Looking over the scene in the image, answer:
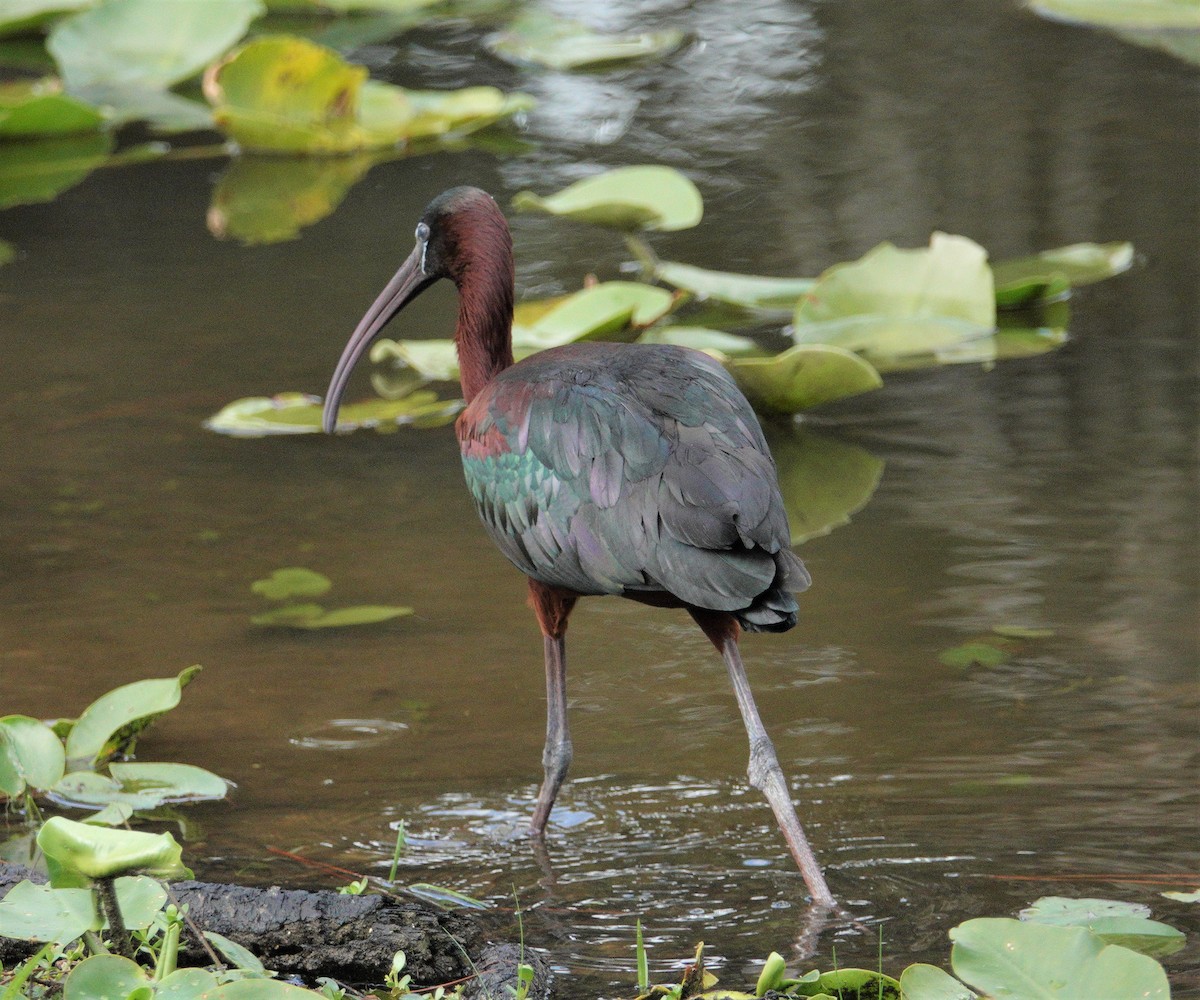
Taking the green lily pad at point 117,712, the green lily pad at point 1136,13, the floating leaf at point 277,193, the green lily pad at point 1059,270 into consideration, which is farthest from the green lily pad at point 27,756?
the green lily pad at point 1136,13

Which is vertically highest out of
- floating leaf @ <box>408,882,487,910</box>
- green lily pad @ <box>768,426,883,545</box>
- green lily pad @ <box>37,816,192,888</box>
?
green lily pad @ <box>37,816,192,888</box>

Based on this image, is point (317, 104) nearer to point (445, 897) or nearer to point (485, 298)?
point (485, 298)

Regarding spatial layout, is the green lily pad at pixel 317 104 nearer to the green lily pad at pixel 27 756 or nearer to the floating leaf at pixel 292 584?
the floating leaf at pixel 292 584

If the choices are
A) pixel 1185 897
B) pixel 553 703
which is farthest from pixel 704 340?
pixel 1185 897

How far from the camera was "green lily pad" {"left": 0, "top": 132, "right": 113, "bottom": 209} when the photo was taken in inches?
358

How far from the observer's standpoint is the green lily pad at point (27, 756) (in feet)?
12.7

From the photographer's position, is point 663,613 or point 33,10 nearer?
point 663,613

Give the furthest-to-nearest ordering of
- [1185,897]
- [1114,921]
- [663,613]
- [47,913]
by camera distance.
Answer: [663,613] → [1185,897] → [1114,921] → [47,913]

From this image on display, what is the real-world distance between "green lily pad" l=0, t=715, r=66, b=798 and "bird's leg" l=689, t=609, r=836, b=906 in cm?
140

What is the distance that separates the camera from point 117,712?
4.04 m

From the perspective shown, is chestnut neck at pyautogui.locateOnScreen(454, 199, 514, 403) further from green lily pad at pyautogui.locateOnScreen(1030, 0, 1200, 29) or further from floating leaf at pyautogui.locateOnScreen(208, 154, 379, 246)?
green lily pad at pyautogui.locateOnScreen(1030, 0, 1200, 29)

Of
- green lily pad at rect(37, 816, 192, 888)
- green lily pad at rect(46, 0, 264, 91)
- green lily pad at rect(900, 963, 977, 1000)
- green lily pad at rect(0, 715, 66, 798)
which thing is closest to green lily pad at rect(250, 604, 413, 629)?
green lily pad at rect(0, 715, 66, 798)

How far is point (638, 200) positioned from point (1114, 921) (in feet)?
13.8

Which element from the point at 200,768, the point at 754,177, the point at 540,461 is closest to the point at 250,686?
the point at 200,768
